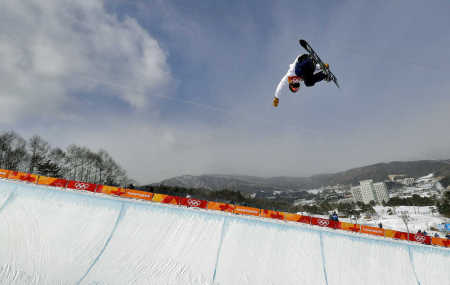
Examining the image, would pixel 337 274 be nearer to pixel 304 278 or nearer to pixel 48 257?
pixel 304 278

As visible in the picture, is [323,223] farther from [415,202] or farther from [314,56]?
[415,202]

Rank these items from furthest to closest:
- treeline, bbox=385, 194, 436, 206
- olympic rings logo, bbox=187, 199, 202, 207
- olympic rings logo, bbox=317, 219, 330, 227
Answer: treeline, bbox=385, 194, 436, 206 → olympic rings logo, bbox=187, 199, 202, 207 → olympic rings logo, bbox=317, 219, 330, 227

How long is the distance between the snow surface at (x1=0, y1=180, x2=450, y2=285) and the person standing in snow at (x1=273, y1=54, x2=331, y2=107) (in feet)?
21.2

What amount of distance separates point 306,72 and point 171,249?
8.27 meters

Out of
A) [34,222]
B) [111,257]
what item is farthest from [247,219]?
[34,222]

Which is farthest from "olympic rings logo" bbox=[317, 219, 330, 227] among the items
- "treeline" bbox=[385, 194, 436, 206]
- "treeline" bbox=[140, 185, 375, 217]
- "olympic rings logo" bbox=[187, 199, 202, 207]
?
"treeline" bbox=[385, 194, 436, 206]

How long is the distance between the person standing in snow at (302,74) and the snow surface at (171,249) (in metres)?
6.46

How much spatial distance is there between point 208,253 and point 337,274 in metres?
5.29

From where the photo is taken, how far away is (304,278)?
8.76 metres

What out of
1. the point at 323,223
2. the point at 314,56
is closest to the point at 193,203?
the point at 323,223

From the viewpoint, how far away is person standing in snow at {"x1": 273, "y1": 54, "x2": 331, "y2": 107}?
735 cm

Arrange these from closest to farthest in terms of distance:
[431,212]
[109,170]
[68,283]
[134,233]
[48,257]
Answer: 1. [68,283]
2. [48,257]
3. [134,233]
4. [109,170]
5. [431,212]

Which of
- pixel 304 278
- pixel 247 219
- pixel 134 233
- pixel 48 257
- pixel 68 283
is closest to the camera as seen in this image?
pixel 68 283

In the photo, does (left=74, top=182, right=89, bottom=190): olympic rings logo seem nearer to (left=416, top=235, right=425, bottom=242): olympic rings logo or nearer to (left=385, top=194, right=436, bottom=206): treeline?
(left=416, top=235, right=425, bottom=242): olympic rings logo
